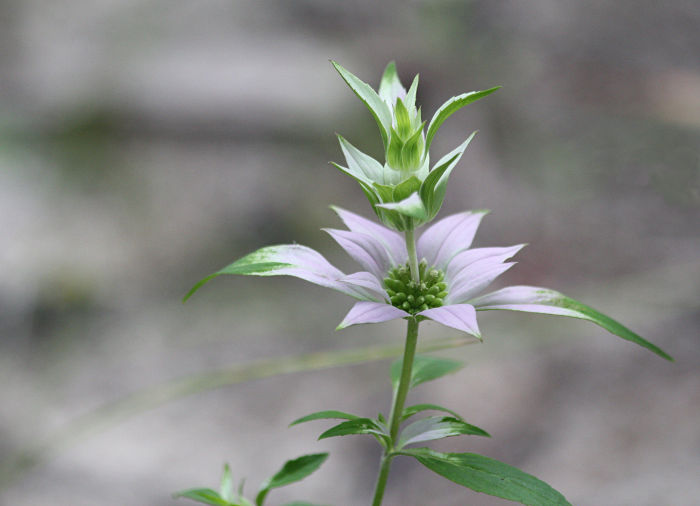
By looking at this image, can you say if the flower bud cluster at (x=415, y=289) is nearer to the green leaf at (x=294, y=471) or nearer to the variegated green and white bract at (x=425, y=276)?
the variegated green and white bract at (x=425, y=276)

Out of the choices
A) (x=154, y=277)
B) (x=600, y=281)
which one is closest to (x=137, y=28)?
(x=154, y=277)

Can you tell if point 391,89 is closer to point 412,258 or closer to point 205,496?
point 412,258

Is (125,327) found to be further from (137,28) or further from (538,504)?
(538,504)

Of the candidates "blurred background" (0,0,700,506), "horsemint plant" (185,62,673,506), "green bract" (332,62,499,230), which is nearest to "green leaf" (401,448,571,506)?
"horsemint plant" (185,62,673,506)

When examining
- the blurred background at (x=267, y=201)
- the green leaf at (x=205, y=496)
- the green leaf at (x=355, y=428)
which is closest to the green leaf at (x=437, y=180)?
the green leaf at (x=355, y=428)

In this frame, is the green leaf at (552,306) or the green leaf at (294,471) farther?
the green leaf at (294,471)

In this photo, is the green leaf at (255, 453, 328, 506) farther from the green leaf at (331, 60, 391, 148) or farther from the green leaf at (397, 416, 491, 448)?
the green leaf at (331, 60, 391, 148)
